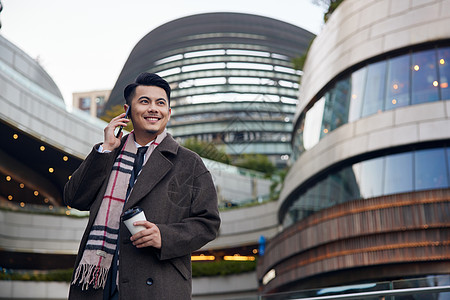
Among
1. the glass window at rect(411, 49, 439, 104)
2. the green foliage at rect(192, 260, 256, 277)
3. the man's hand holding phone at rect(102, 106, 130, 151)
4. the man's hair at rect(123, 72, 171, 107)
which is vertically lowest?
the man's hand holding phone at rect(102, 106, 130, 151)

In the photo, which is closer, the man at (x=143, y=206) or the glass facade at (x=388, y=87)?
the man at (x=143, y=206)

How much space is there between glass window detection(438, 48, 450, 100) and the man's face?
13.9m

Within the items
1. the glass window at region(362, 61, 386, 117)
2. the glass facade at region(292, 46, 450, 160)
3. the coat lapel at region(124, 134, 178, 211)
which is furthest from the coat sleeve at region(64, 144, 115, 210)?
the glass window at region(362, 61, 386, 117)

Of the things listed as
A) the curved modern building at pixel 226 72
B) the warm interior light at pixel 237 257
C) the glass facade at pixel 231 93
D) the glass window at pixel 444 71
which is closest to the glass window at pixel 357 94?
the glass window at pixel 444 71

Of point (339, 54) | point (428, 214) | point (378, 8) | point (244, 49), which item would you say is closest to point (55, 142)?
point (339, 54)

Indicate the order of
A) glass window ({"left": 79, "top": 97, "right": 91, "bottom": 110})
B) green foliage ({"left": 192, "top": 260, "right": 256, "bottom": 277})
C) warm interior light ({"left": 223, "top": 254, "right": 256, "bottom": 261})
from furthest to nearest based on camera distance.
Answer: glass window ({"left": 79, "top": 97, "right": 91, "bottom": 110}) < warm interior light ({"left": 223, "top": 254, "right": 256, "bottom": 261}) < green foliage ({"left": 192, "top": 260, "right": 256, "bottom": 277})

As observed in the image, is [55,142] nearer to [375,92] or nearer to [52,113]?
[52,113]

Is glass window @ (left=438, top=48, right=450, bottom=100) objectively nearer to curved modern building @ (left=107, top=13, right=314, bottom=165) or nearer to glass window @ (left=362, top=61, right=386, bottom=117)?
glass window @ (left=362, top=61, right=386, bottom=117)

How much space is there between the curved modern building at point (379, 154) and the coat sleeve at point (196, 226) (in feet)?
42.0

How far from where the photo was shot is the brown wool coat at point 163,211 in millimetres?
3072

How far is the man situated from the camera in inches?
121

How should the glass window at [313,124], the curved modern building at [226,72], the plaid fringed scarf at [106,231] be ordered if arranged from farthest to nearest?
the curved modern building at [226,72] < the glass window at [313,124] < the plaid fringed scarf at [106,231]

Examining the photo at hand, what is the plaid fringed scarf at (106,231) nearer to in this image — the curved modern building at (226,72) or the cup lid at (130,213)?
the cup lid at (130,213)

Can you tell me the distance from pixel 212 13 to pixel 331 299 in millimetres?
79465
